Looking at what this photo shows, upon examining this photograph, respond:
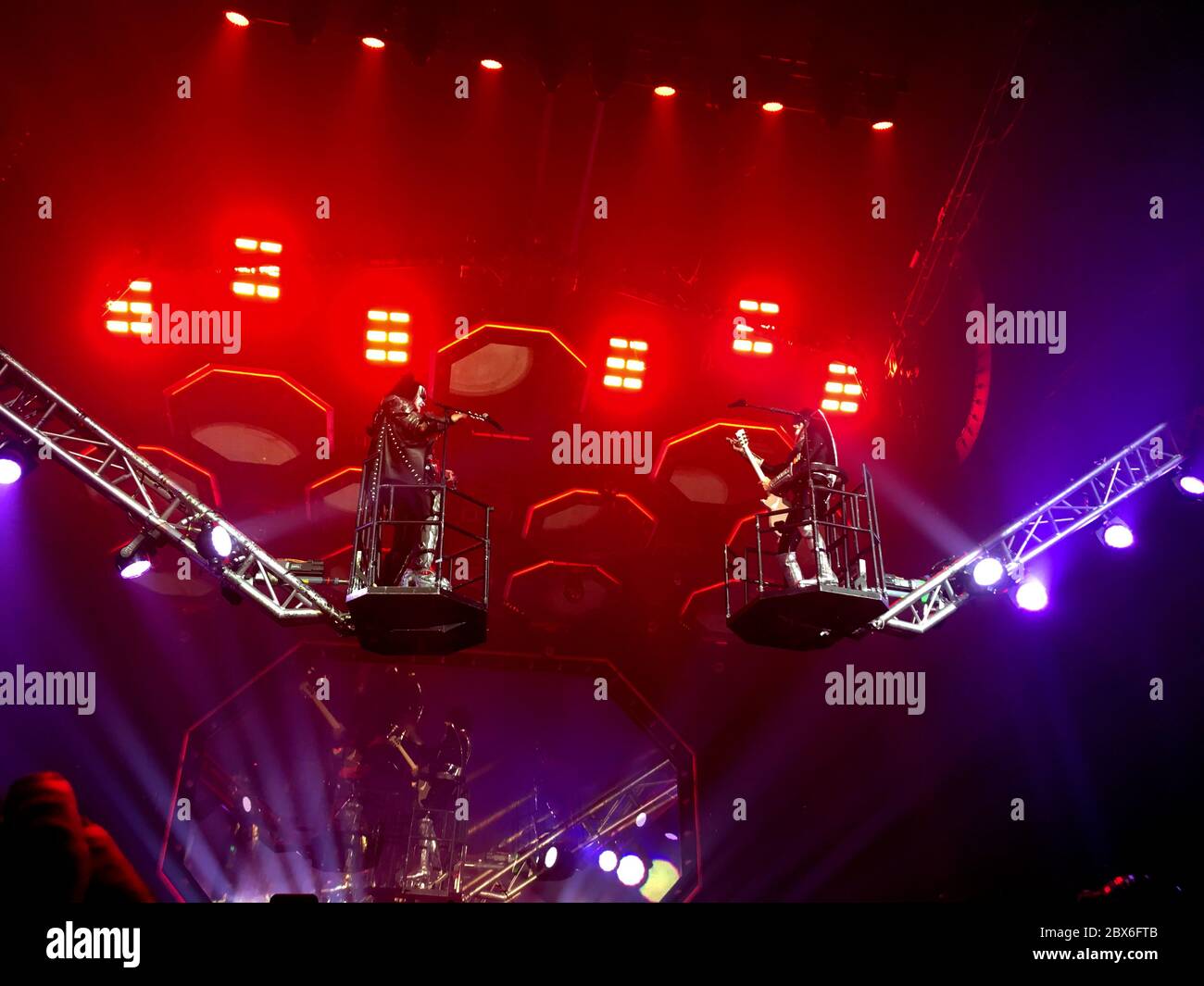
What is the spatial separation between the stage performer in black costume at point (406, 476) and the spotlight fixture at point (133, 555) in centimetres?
206

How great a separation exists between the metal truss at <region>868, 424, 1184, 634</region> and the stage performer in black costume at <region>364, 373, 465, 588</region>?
4492 mm

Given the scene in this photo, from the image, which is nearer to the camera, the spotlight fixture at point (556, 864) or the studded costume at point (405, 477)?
the studded costume at point (405, 477)

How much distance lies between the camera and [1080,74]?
812 centimetres

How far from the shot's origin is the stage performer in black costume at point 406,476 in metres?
7.13

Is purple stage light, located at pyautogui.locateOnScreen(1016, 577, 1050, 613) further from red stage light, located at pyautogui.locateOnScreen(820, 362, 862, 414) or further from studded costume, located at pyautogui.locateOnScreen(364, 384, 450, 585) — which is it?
studded costume, located at pyautogui.locateOnScreen(364, 384, 450, 585)

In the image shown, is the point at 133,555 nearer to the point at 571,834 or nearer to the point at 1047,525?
the point at 571,834

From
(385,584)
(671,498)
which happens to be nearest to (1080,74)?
(671,498)

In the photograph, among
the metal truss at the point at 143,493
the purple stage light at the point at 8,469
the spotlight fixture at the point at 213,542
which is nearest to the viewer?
the purple stage light at the point at 8,469

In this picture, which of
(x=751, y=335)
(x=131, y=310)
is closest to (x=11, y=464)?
(x=131, y=310)

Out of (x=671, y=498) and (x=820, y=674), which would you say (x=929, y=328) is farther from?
(x=820, y=674)

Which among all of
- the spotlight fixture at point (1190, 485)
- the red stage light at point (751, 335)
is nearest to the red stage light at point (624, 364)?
the red stage light at point (751, 335)

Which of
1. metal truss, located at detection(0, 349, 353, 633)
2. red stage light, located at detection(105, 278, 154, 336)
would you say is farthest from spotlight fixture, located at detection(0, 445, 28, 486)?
red stage light, located at detection(105, 278, 154, 336)

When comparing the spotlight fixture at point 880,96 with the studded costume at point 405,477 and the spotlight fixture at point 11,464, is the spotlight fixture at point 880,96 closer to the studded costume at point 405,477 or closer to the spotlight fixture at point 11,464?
the studded costume at point 405,477
